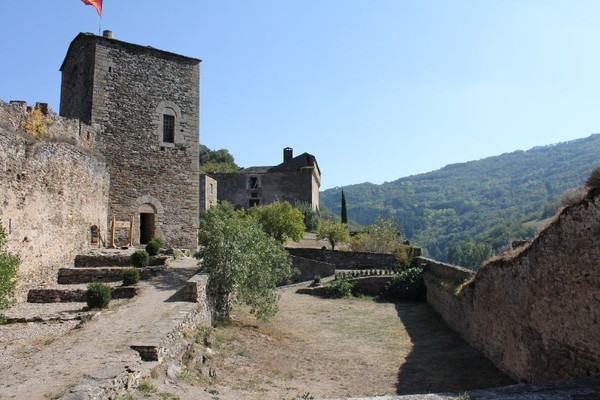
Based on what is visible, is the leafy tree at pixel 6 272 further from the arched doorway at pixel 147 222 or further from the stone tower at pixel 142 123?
the arched doorway at pixel 147 222

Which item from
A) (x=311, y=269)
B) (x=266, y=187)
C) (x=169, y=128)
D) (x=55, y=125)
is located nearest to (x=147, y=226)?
(x=169, y=128)

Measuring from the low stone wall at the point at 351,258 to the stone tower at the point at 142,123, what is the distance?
1265 cm

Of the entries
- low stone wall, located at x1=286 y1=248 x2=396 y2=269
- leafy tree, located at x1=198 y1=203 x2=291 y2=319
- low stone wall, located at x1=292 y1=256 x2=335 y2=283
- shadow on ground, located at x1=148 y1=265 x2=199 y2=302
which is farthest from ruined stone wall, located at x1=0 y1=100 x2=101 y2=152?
low stone wall, located at x1=286 y1=248 x2=396 y2=269

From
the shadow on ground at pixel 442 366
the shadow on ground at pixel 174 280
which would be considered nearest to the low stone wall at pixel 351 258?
the shadow on ground at pixel 442 366

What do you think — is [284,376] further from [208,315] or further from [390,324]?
[390,324]

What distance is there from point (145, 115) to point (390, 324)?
13399 mm

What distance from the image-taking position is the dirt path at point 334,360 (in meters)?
9.48

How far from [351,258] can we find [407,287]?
8.58 meters

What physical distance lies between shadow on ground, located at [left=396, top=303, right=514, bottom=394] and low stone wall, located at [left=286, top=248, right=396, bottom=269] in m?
14.3

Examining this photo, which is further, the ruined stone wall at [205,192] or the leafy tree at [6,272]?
the ruined stone wall at [205,192]

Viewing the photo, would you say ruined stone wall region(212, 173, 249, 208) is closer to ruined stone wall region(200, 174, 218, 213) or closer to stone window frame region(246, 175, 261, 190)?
stone window frame region(246, 175, 261, 190)

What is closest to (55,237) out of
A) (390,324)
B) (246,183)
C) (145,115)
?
(145,115)

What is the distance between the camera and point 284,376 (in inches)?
420

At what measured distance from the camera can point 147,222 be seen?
21078mm
